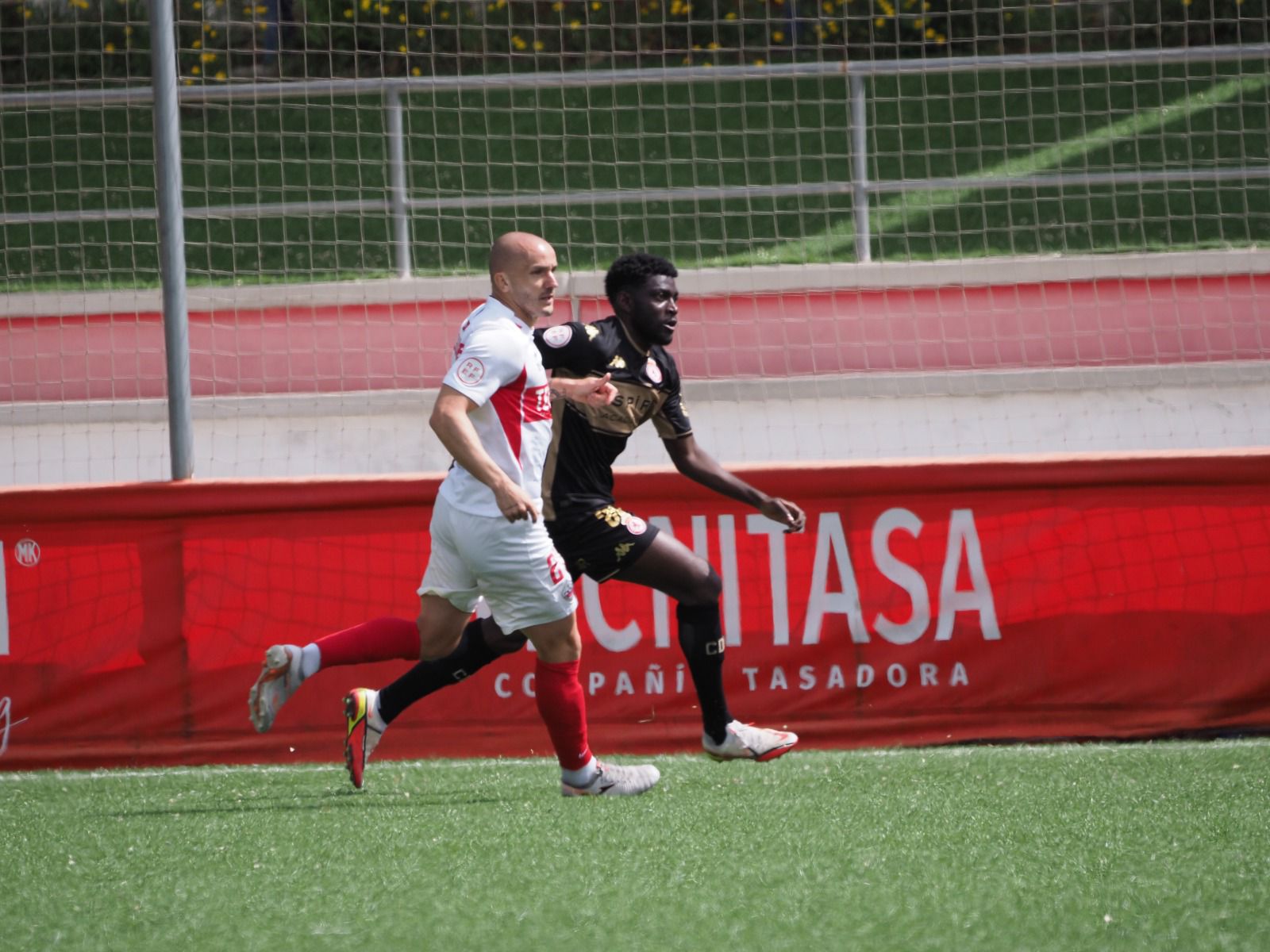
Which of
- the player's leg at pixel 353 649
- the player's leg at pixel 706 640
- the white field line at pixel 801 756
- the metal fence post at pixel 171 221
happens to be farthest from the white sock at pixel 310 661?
the metal fence post at pixel 171 221

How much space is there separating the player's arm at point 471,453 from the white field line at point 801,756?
5.62 feet

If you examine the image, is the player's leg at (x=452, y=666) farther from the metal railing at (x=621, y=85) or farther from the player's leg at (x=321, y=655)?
the metal railing at (x=621, y=85)

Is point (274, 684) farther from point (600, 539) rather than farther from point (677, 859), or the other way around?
point (677, 859)

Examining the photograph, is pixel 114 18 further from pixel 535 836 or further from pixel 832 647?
pixel 535 836

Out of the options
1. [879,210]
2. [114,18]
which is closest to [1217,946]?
[879,210]

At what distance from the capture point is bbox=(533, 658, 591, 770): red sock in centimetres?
493

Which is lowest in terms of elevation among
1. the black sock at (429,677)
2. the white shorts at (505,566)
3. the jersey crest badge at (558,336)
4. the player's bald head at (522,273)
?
the black sock at (429,677)

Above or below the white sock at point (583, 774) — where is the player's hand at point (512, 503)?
above

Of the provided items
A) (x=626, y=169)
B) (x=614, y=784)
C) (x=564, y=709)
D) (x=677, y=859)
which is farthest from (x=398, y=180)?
(x=677, y=859)

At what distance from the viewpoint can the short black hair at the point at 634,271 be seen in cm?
541

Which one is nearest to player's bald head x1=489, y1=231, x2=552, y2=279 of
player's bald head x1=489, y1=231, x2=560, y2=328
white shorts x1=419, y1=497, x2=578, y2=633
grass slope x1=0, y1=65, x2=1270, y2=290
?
player's bald head x1=489, y1=231, x2=560, y2=328

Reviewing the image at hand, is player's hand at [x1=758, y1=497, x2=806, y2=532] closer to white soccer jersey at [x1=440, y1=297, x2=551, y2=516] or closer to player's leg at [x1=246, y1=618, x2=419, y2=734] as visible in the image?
white soccer jersey at [x1=440, y1=297, x2=551, y2=516]

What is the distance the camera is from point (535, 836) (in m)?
4.32

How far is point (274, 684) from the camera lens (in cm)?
510
